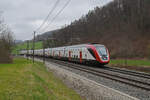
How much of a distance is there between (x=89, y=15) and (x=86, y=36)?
10720mm

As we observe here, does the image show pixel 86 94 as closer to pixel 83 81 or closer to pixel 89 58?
pixel 83 81

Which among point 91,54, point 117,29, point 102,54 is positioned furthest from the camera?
point 117,29

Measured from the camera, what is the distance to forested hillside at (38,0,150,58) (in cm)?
4716

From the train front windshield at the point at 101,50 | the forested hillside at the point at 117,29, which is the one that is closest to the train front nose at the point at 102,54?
the train front windshield at the point at 101,50

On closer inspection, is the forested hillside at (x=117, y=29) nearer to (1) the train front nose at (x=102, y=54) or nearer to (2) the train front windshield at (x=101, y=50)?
(2) the train front windshield at (x=101, y=50)

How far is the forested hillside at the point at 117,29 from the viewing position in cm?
4716

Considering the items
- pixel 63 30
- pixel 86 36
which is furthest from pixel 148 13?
pixel 86 36

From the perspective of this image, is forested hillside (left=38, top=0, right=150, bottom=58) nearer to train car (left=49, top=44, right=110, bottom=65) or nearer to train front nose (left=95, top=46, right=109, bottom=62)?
train car (left=49, top=44, right=110, bottom=65)

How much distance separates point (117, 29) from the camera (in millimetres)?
68312

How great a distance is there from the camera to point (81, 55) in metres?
27.8

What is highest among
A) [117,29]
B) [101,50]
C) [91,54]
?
[117,29]

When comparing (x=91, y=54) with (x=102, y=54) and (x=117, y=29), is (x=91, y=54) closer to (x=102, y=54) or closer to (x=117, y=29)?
(x=102, y=54)

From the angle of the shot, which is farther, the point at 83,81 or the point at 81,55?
the point at 81,55

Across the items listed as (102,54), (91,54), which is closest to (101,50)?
(102,54)
